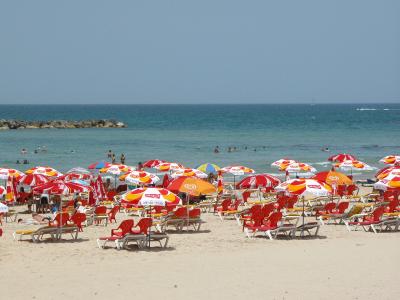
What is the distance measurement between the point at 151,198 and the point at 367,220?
6017mm

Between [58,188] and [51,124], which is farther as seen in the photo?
[51,124]

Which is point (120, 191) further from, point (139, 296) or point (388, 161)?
point (139, 296)

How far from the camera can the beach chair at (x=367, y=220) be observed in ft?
59.9

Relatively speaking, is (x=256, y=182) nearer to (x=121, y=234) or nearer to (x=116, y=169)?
(x=121, y=234)

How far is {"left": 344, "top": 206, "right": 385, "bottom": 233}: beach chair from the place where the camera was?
18266mm

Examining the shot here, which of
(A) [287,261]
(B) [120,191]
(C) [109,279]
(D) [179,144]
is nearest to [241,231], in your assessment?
(A) [287,261]

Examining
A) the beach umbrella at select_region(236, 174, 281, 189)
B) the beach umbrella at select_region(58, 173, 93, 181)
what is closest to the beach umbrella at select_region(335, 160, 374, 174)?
the beach umbrella at select_region(236, 174, 281, 189)

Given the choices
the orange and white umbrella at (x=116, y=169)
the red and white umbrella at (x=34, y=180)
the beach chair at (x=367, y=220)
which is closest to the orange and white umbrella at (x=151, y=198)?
the beach chair at (x=367, y=220)

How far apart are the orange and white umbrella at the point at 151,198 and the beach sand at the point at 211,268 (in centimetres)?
102

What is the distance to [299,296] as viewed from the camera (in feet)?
37.4

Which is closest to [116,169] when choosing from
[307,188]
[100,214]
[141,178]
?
[141,178]

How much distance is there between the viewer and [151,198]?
16.4 metres

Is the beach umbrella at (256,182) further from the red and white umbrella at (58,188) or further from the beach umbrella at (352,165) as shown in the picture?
the beach umbrella at (352,165)

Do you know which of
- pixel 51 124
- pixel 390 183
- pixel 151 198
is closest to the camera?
pixel 151 198
